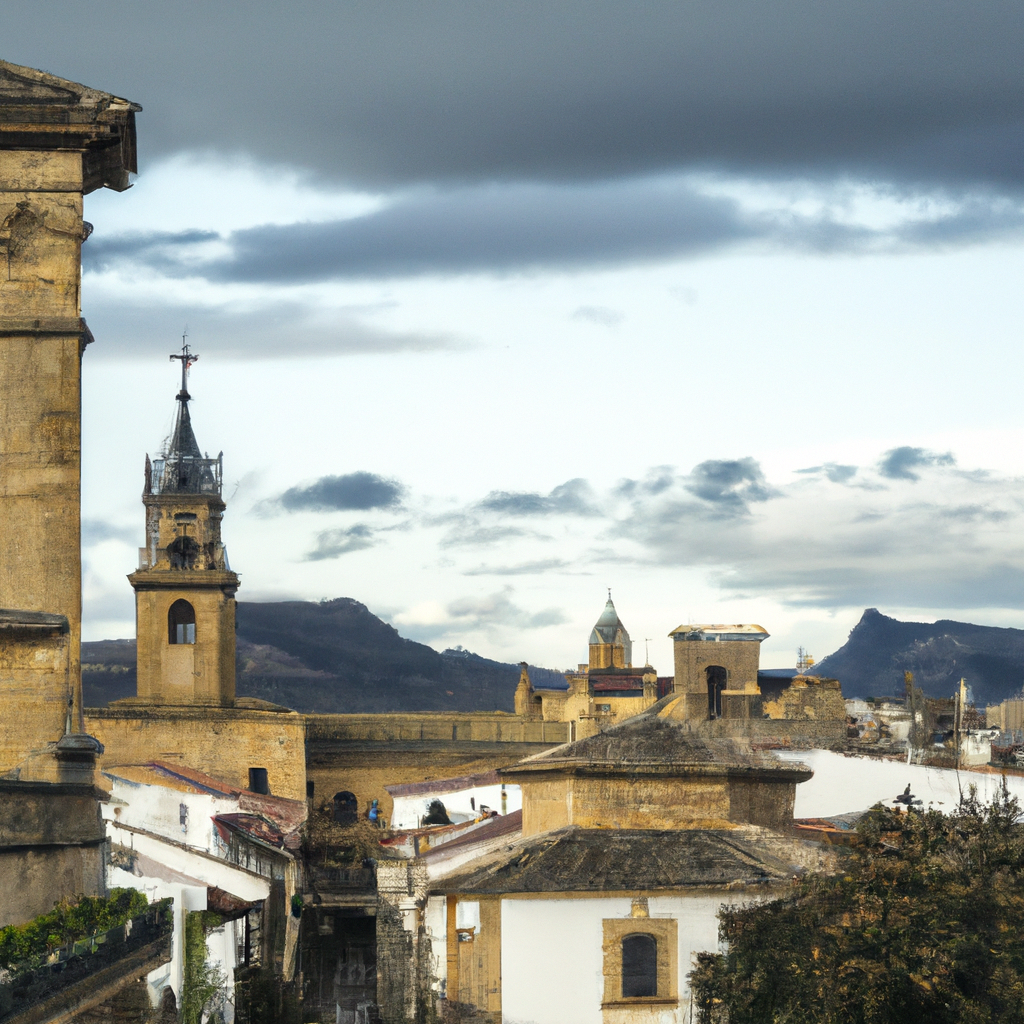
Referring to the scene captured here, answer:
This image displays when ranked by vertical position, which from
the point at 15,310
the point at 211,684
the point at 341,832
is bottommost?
the point at 341,832

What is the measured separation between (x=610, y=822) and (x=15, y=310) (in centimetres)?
1438

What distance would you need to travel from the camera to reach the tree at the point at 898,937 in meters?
18.7

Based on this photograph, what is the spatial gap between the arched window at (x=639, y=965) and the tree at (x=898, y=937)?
4.33 feet

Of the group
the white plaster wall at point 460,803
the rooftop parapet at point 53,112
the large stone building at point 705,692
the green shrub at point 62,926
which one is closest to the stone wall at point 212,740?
the white plaster wall at point 460,803

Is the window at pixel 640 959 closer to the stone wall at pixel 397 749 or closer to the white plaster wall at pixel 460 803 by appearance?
the white plaster wall at pixel 460 803

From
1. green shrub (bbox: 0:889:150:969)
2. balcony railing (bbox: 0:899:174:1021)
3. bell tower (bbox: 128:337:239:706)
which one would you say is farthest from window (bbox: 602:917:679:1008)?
bell tower (bbox: 128:337:239:706)

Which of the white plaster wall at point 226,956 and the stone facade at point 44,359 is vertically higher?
the stone facade at point 44,359

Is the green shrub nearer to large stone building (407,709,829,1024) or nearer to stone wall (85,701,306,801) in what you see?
large stone building (407,709,829,1024)

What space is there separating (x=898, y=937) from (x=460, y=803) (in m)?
34.1

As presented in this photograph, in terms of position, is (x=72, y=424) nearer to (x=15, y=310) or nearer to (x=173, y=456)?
(x=15, y=310)

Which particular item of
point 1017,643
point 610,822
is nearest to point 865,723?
point 610,822

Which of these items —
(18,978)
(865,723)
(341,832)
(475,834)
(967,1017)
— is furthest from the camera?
(865,723)

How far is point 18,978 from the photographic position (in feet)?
42.8

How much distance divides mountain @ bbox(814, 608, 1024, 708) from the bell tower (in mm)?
82533
